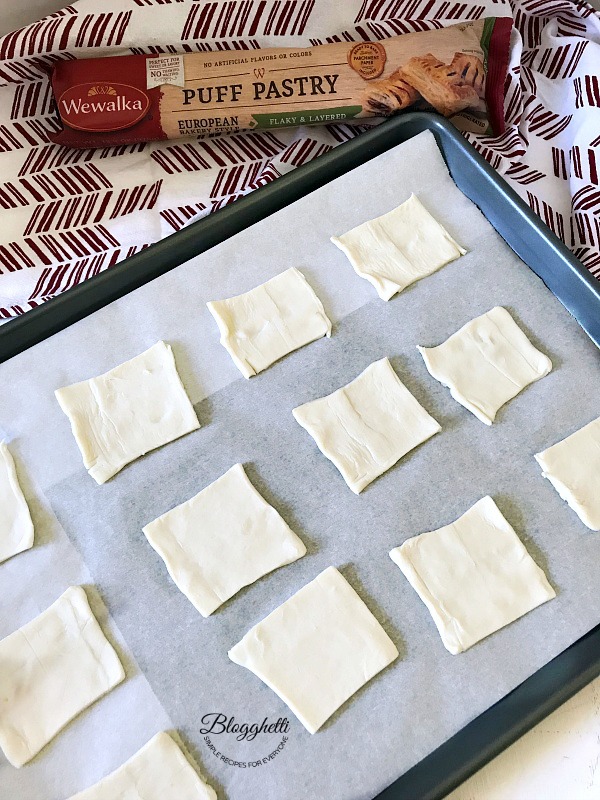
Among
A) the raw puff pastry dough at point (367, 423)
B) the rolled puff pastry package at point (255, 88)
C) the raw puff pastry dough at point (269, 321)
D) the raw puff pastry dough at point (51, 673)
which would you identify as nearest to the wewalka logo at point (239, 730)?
the raw puff pastry dough at point (51, 673)

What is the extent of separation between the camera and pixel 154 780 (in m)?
0.75

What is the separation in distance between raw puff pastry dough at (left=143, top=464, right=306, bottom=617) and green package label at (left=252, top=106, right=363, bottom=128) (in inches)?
21.5

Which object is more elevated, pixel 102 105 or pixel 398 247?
pixel 102 105

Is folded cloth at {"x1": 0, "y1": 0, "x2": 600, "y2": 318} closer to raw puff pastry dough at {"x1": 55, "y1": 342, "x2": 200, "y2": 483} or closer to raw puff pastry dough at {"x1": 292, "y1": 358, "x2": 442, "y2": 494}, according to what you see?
raw puff pastry dough at {"x1": 55, "y1": 342, "x2": 200, "y2": 483}

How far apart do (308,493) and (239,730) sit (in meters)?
0.27

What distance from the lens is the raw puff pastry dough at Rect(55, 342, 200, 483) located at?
89cm

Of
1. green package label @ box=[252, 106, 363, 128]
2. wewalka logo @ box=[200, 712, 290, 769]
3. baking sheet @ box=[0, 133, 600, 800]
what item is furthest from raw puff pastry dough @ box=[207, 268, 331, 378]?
wewalka logo @ box=[200, 712, 290, 769]

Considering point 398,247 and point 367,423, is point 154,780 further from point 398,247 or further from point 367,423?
point 398,247

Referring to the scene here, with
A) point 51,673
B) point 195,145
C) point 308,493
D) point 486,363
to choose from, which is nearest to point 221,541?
point 308,493

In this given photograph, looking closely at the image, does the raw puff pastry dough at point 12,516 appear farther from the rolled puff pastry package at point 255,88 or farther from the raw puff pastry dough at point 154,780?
the rolled puff pastry package at point 255,88

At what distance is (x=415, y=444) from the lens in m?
0.90

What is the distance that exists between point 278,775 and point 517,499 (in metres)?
0.40

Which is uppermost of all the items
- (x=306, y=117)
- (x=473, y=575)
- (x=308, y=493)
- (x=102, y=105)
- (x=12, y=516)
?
(x=102, y=105)

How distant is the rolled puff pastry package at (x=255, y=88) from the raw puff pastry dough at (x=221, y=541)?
55cm
